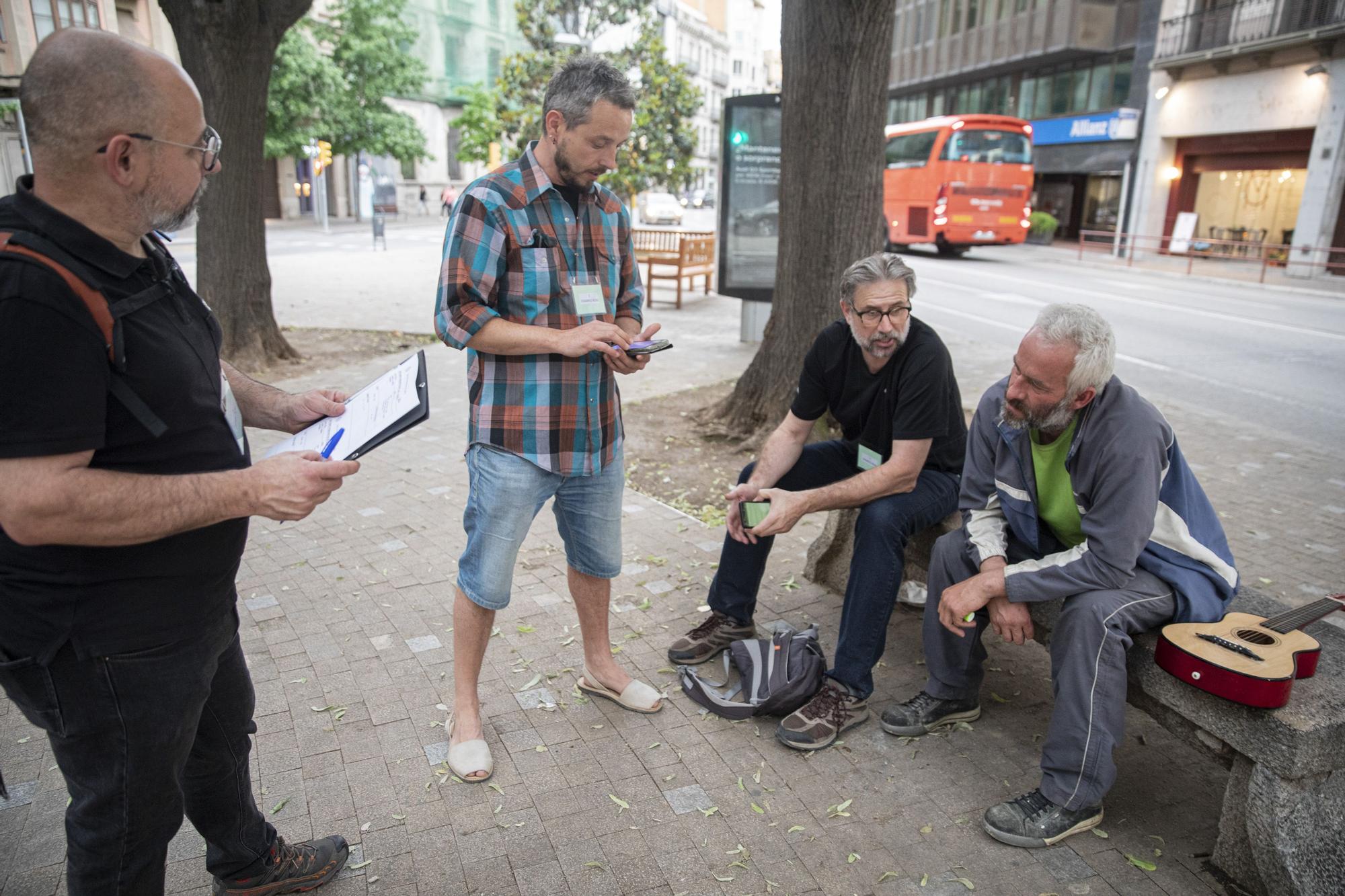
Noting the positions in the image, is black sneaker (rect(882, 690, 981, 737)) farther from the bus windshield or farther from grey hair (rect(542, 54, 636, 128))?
the bus windshield

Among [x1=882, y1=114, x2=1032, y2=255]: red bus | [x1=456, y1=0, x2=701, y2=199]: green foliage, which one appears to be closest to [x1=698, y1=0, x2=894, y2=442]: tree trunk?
[x1=456, y1=0, x2=701, y2=199]: green foliage

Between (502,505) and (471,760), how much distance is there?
2.76 feet

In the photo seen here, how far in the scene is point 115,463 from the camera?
1.64 meters

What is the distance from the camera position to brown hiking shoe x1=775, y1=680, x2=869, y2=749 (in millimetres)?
3098

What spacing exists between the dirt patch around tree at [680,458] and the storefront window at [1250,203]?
2411 centimetres

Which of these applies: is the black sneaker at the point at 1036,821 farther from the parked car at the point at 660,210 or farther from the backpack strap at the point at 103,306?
the parked car at the point at 660,210

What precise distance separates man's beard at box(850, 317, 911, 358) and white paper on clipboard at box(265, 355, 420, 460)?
6.15ft

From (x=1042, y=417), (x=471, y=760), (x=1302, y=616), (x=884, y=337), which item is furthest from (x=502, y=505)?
(x=1302, y=616)

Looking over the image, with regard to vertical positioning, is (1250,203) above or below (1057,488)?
above

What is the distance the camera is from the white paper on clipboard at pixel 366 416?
189 centimetres

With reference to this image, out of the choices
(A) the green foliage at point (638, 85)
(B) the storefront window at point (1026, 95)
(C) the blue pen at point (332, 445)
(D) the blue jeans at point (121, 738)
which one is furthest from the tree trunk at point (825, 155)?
(B) the storefront window at point (1026, 95)

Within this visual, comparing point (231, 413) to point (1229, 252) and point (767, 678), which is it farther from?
point (1229, 252)

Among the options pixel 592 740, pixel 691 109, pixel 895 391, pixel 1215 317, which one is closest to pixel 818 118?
pixel 895 391

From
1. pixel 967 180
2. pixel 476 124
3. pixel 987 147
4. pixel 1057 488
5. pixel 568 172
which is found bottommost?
pixel 1057 488
